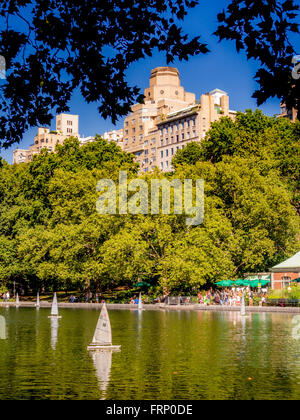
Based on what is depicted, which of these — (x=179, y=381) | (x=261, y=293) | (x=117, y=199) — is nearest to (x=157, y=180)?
(x=117, y=199)

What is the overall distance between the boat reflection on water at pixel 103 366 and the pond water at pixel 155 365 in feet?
0.10

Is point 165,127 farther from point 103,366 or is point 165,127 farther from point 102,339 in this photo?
point 103,366

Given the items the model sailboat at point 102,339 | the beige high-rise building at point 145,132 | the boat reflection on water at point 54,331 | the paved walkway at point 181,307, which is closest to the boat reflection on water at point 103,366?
the model sailboat at point 102,339

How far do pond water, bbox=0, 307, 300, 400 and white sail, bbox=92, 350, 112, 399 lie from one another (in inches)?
1.2

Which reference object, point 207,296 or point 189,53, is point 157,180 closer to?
point 207,296

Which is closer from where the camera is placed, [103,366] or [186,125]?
[103,366]

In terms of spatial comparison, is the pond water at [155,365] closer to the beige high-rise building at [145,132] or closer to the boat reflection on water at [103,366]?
the boat reflection on water at [103,366]

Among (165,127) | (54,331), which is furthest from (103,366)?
(165,127)

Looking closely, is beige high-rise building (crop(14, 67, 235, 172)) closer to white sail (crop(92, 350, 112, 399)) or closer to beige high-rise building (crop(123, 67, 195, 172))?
beige high-rise building (crop(123, 67, 195, 172))

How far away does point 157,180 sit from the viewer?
219 ft

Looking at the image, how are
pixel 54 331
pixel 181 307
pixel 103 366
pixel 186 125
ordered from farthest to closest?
1. pixel 186 125
2. pixel 181 307
3. pixel 54 331
4. pixel 103 366

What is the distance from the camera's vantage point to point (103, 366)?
74.3 feet
